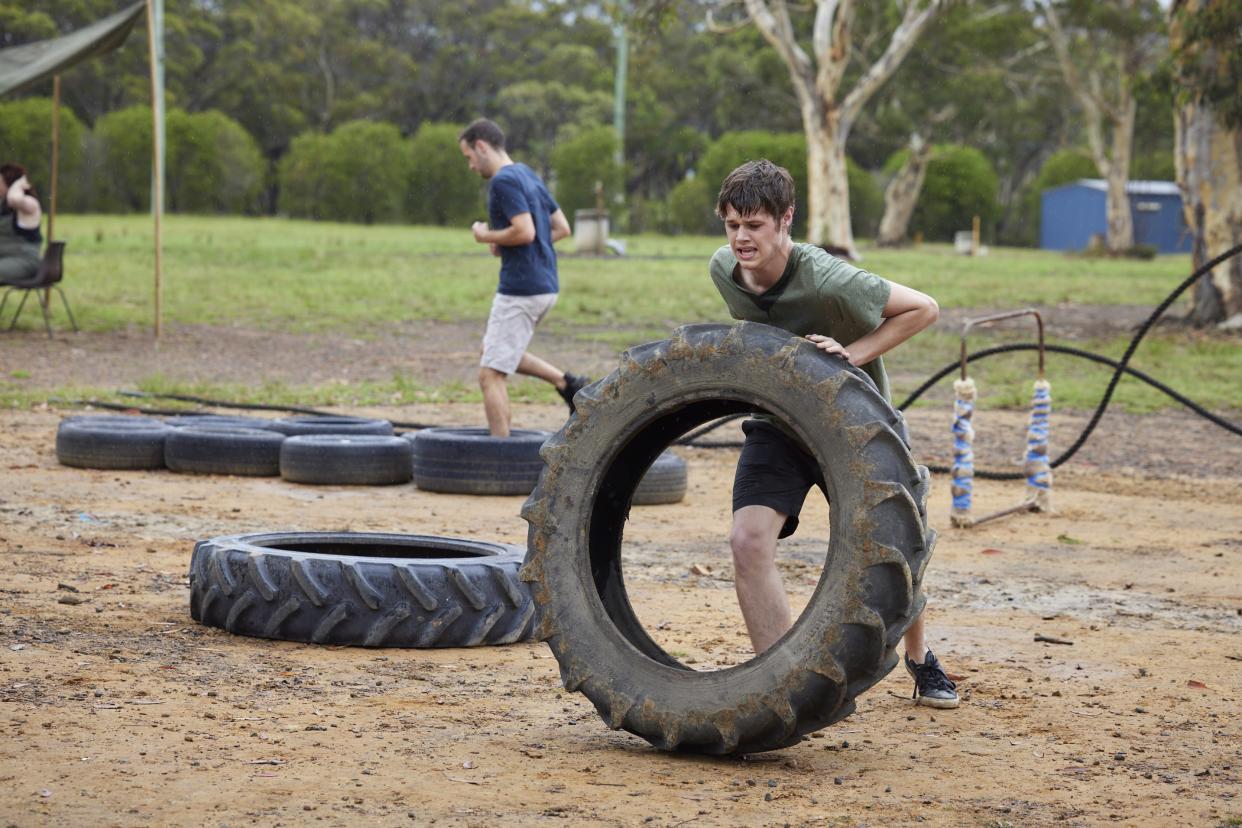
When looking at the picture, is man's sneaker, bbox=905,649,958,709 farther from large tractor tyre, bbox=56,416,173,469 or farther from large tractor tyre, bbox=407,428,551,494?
large tractor tyre, bbox=56,416,173,469

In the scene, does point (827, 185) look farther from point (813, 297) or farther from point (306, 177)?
point (813, 297)

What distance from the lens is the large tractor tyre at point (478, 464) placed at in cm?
917

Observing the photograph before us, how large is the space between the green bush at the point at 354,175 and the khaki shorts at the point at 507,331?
46792 millimetres

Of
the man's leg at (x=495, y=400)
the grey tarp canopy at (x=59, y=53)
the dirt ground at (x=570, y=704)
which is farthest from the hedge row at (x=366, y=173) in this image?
the dirt ground at (x=570, y=704)

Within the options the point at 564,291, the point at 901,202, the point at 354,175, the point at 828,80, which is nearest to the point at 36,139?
the point at 354,175

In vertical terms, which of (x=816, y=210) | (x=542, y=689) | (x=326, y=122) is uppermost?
(x=326, y=122)

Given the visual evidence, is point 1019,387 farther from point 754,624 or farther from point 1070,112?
point 1070,112

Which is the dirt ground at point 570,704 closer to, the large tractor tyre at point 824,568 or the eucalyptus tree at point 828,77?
the large tractor tyre at point 824,568

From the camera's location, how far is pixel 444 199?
57.3m

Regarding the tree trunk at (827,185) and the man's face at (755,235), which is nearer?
the man's face at (755,235)

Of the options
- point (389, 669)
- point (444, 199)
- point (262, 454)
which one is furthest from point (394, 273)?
point (444, 199)

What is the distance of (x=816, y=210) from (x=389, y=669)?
1313 inches

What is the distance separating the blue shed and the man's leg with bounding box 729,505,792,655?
5791 cm

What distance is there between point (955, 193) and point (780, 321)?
57882mm
